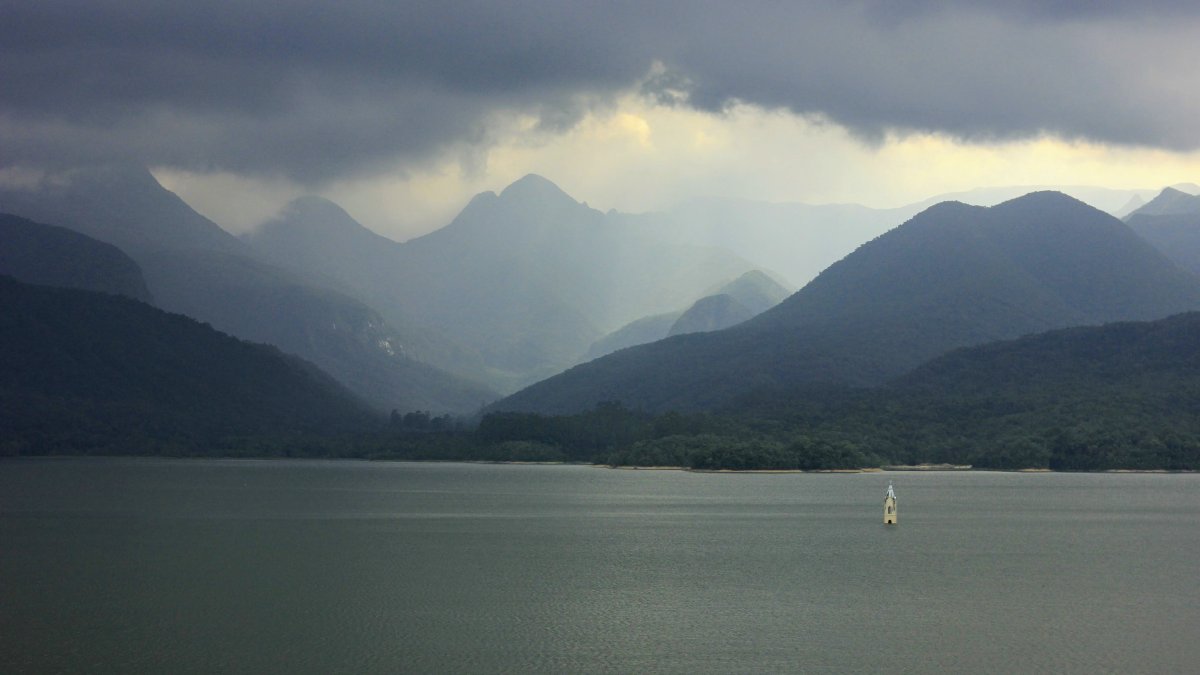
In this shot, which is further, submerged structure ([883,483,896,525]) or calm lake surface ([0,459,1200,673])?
submerged structure ([883,483,896,525])

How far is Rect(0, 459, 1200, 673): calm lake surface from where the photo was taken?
1588 inches

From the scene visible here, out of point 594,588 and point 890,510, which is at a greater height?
point 890,510

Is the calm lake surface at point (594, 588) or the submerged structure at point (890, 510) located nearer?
the calm lake surface at point (594, 588)

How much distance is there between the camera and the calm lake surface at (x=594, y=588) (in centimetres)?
4034

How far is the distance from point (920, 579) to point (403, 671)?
31590 mm

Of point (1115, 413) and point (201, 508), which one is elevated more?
point (1115, 413)

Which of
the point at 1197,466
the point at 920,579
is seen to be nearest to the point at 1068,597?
the point at 920,579

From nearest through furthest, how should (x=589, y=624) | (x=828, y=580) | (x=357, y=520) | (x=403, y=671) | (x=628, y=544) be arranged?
(x=403, y=671) → (x=589, y=624) → (x=828, y=580) → (x=628, y=544) → (x=357, y=520)

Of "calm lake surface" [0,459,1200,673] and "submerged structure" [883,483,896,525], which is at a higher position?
"submerged structure" [883,483,896,525]

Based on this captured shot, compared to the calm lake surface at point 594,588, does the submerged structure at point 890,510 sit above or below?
above

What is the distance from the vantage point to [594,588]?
56438 millimetres

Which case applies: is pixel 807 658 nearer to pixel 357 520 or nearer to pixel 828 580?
pixel 828 580

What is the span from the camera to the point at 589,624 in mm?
46375

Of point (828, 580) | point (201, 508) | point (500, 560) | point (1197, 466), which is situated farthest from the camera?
point (1197, 466)
